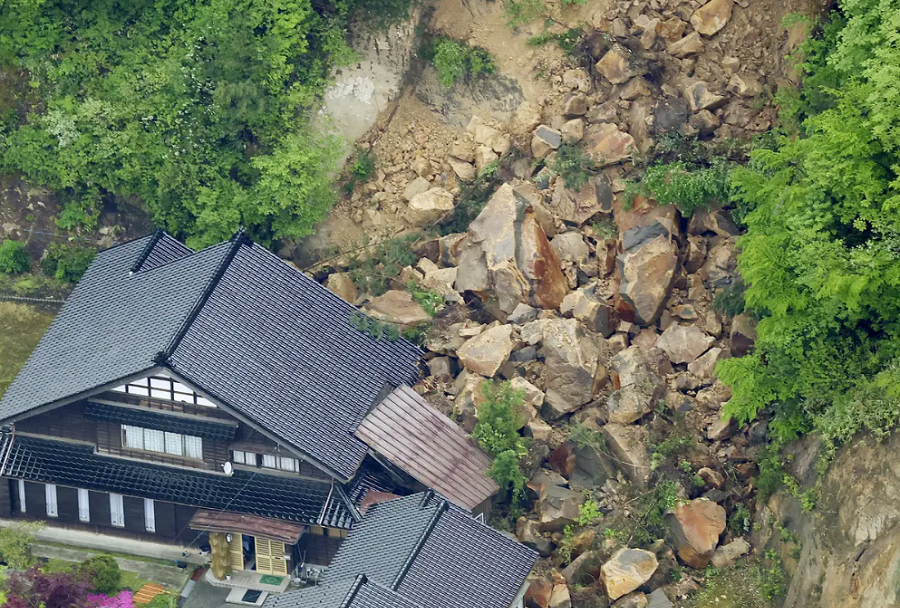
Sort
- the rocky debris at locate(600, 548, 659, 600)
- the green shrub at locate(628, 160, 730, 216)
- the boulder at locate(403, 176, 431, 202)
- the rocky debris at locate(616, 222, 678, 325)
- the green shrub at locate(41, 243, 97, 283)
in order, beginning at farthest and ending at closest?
the green shrub at locate(41, 243, 97, 283) < the boulder at locate(403, 176, 431, 202) < the rocky debris at locate(616, 222, 678, 325) < the green shrub at locate(628, 160, 730, 216) < the rocky debris at locate(600, 548, 659, 600)

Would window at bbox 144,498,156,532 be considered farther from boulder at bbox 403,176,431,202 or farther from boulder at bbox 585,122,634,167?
boulder at bbox 585,122,634,167

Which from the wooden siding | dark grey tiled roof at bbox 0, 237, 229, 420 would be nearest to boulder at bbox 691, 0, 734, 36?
dark grey tiled roof at bbox 0, 237, 229, 420

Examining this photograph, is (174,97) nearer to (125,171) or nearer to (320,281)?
(125,171)

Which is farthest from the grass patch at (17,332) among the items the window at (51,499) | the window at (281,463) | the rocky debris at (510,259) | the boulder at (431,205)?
the rocky debris at (510,259)

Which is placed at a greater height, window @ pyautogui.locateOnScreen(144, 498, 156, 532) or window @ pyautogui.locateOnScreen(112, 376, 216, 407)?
window @ pyautogui.locateOnScreen(112, 376, 216, 407)

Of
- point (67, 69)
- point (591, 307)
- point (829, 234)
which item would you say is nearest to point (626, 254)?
point (591, 307)

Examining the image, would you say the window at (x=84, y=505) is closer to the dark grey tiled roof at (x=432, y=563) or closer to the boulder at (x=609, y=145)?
the dark grey tiled roof at (x=432, y=563)

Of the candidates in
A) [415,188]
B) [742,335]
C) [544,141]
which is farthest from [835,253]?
[415,188]
